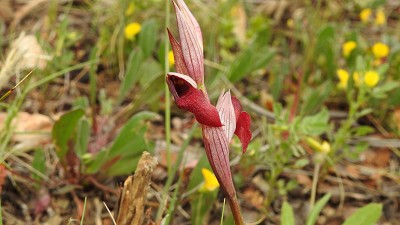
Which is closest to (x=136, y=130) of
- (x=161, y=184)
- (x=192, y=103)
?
(x=161, y=184)

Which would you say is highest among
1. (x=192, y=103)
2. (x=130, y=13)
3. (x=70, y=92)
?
(x=192, y=103)

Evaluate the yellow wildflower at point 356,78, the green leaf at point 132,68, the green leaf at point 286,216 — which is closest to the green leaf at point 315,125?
the green leaf at point 286,216

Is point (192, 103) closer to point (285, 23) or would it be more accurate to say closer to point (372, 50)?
point (372, 50)

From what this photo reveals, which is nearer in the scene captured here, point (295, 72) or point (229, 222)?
point (229, 222)

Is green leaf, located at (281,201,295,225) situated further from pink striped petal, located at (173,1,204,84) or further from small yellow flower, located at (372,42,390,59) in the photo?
small yellow flower, located at (372,42,390,59)

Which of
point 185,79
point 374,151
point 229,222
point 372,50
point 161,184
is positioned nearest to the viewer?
point 185,79

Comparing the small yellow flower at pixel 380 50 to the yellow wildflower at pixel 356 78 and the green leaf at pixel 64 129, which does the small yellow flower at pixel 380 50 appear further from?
the green leaf at pixel 64 129

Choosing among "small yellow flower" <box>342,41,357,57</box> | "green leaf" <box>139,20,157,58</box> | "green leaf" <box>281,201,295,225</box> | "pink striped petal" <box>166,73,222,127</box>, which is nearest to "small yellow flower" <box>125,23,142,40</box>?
"green leaf" <box>139,20,157,58</box>
